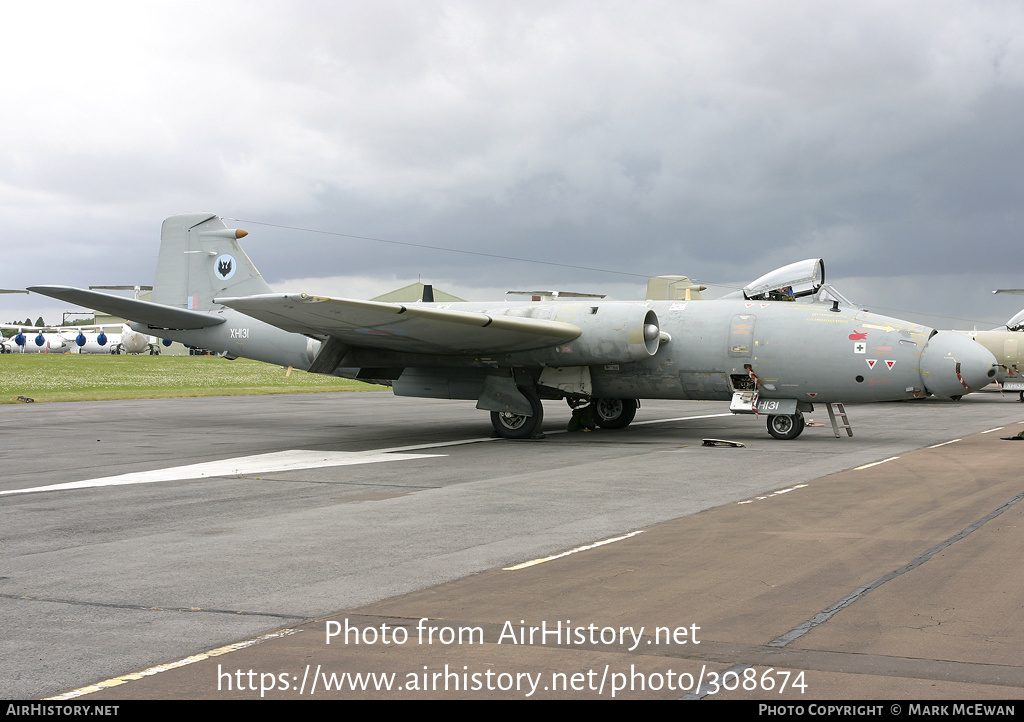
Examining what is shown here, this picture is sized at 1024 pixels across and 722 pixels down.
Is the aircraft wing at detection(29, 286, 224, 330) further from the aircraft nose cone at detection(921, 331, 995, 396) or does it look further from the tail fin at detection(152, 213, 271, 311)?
the aircraft nose cone at detection(921, 331, 995, 396)

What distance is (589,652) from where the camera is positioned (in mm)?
4594

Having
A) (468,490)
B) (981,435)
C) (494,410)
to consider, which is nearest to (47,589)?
(468,490)

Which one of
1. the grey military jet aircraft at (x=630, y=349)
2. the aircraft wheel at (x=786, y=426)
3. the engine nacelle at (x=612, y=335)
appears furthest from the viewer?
the aircraft wheel at (x=786, y=426)

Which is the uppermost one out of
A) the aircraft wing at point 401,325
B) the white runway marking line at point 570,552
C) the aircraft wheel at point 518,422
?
the aircraft wing at point 401,325

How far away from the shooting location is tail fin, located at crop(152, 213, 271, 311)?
2161 cm

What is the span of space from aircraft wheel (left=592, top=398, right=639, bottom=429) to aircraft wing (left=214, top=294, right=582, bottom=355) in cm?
336

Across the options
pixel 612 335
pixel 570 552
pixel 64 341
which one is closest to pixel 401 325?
pixel 612 335

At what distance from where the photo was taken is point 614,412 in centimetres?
2017

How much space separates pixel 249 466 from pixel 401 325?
3976mm

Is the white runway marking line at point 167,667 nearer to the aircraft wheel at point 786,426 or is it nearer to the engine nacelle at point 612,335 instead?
the engine nacelle at point 612,335

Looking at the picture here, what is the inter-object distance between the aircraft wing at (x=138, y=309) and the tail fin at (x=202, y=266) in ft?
1.61

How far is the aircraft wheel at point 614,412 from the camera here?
65.9 ft

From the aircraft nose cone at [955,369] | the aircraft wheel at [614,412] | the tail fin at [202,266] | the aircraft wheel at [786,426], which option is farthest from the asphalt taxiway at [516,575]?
the tail fin at [202,266]

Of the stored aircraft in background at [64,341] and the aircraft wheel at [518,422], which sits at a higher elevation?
the stored aircraft in background at [64,341]
